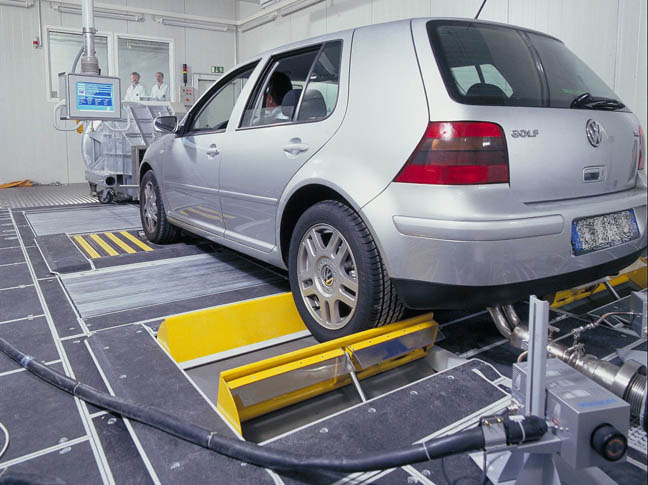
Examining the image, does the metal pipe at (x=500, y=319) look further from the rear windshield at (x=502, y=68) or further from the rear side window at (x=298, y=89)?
the rear side window at (x=298, y=89)

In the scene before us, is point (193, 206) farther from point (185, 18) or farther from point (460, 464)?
point (185, 18)

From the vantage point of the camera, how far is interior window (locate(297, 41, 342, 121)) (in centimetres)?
239

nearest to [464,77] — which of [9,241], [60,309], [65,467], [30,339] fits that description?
[65,467]

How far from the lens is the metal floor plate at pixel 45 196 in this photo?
814 centimetres

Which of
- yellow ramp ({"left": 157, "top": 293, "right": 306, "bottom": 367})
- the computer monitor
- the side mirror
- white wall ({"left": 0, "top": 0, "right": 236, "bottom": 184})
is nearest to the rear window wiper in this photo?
yellow ramp ({"left": 157, "top": 293, "right": 306, "bottom": 367})

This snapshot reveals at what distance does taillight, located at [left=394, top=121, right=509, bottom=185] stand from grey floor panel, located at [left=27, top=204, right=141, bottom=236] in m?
4.43

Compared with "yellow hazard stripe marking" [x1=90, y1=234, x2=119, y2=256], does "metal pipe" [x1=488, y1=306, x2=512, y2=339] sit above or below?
above

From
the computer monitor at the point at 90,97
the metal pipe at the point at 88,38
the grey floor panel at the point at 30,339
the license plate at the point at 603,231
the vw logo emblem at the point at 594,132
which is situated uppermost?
the metal pipe at the point at 88,38

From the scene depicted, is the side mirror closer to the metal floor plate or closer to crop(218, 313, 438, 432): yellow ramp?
crop(218, 313, 438, 432): yellow ramp

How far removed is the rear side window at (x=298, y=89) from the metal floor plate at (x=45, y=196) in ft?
19.7

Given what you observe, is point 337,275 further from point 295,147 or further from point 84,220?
point 84,220

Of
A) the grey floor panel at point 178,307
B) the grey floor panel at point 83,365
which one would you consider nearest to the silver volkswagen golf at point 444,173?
the grey floor panel at point 178,307

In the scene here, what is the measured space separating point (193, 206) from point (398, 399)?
2.29m

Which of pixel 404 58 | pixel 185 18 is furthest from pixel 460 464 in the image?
pixel 185 18
